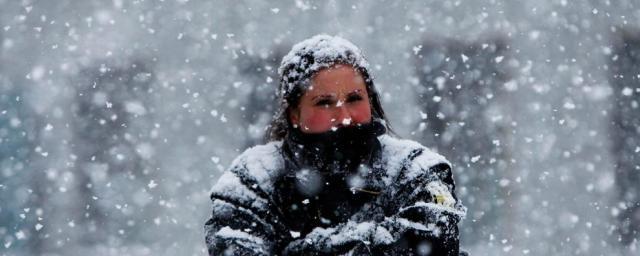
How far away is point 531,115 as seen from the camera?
7.37 metres

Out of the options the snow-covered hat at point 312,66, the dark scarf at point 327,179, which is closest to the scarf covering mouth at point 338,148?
the dark scarf at point 327,179

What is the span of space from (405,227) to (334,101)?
437 mm

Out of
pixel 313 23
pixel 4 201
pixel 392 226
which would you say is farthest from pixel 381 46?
pixel 392 226

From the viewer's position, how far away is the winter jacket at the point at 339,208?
209 cm

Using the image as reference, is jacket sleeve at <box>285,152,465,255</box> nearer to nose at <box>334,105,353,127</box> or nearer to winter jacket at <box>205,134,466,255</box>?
winter jacket at <box>205,134,466,255</box>

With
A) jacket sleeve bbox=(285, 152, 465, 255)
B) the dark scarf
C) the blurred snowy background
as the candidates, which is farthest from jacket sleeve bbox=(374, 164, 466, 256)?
the blurred snowy background

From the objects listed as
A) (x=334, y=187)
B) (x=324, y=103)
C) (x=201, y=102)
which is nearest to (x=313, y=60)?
(x=324, y=103)

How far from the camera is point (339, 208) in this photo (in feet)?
7.27

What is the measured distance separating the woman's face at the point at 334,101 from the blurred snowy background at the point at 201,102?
4793mm

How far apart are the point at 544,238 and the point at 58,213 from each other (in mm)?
4868

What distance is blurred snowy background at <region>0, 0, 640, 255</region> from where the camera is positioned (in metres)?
7.08

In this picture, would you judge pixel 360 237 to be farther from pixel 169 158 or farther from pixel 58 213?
pixel 58 213

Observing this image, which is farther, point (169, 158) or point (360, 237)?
point (169, 158)

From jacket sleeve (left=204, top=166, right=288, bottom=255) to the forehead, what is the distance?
1.15 feet
